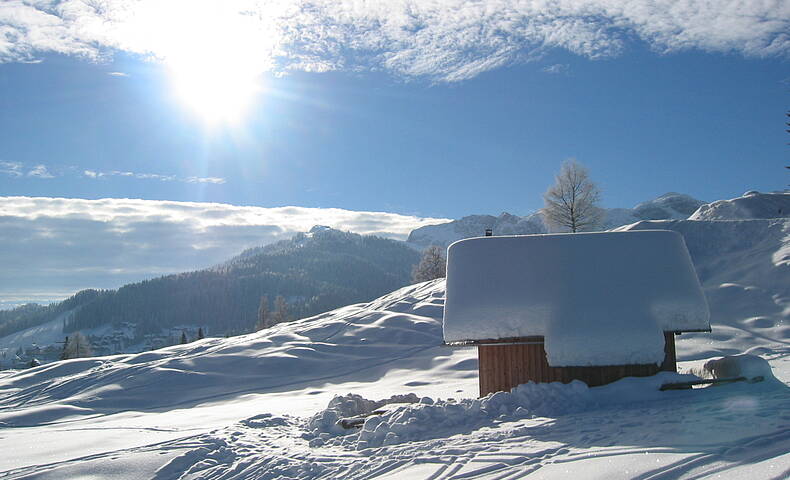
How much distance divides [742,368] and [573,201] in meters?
33.0

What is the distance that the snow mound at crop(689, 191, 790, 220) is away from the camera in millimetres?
51344

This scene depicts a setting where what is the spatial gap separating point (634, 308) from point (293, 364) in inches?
877

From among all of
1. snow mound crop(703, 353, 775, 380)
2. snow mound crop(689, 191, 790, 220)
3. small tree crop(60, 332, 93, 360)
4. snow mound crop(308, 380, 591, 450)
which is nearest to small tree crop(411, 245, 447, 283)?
snow mound crop(689, 191, 790, 220)

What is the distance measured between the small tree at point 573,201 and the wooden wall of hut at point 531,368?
3091cm

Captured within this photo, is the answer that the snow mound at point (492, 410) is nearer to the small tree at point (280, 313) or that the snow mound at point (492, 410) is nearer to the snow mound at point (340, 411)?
the snow mound at point (340, 411)

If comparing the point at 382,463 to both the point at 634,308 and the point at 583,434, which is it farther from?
the point at 634,308

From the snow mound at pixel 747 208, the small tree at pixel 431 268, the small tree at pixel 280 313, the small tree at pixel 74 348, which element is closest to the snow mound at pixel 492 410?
the snow mound at pixel 747 208

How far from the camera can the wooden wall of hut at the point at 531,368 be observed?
14.6 metres

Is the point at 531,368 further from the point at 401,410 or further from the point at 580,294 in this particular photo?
the point at 401,410

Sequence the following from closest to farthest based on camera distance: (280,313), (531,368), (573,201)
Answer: (531,368)
(573,201)
(280,313)

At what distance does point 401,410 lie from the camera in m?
13.5

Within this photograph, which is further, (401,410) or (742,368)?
(742,368)

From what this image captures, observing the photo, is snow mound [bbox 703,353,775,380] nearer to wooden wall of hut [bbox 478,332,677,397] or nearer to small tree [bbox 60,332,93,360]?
wooden wall of hut [bbox 478,332,677,397]

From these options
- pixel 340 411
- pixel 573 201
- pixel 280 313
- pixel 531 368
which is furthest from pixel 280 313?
pixel 531 368
